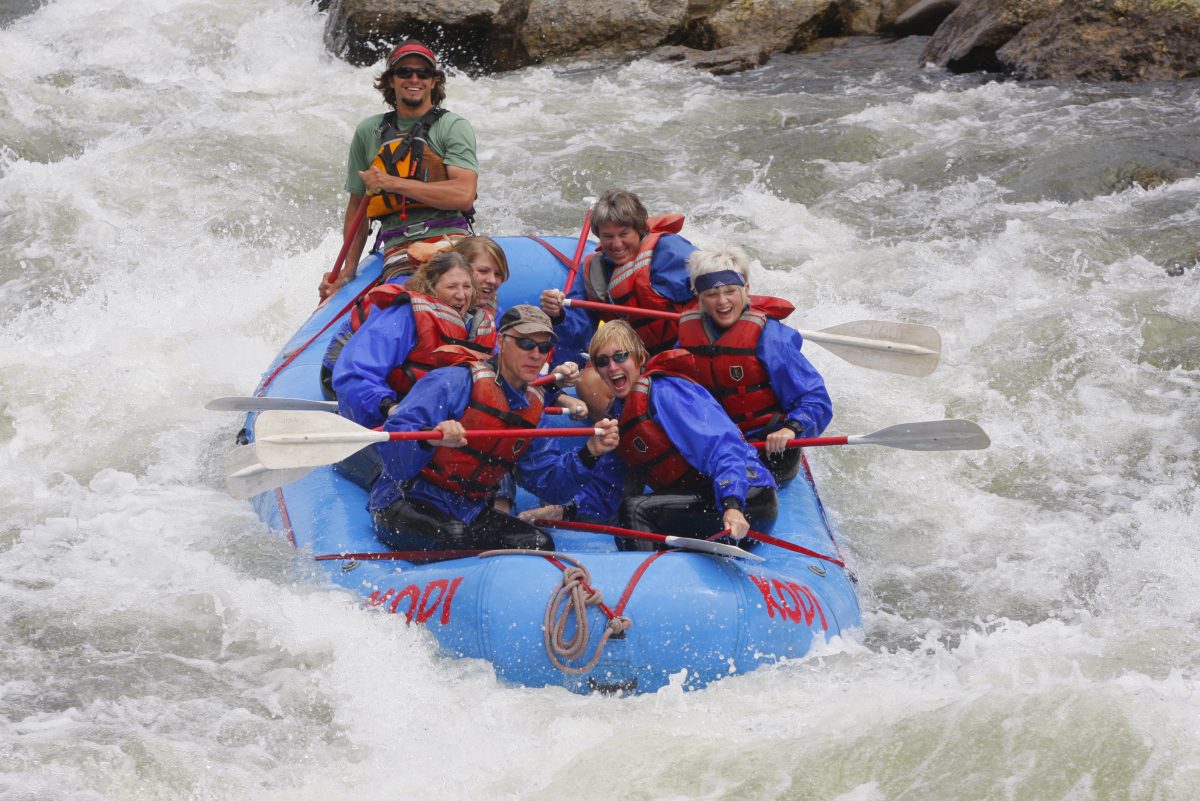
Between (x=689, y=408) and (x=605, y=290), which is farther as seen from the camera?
(x=605, y=290)

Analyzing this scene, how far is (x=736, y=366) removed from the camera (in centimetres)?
440

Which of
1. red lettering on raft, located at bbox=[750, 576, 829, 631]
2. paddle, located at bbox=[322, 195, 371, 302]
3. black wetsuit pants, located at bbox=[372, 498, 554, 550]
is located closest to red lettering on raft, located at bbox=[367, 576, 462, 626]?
black wetsuit pants, located at bbox=[372, 498, 554, 550]

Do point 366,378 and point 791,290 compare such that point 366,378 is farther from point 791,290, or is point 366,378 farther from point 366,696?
point 791,290

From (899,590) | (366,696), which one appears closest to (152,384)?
(366,696)

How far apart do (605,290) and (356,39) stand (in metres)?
6.60

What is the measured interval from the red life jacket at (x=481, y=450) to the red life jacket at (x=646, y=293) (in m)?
1.26


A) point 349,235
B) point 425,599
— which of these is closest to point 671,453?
point 425,599

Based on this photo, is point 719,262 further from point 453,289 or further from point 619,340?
point 453,289

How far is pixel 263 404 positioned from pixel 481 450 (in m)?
1.11

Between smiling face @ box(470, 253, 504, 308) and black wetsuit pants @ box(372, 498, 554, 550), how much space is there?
813 millimetres

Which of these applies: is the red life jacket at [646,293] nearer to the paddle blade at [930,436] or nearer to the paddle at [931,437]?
the paddle at [931,437]

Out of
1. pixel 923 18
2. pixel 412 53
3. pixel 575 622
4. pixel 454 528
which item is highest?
pixel 412 53

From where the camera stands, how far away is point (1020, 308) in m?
7.04

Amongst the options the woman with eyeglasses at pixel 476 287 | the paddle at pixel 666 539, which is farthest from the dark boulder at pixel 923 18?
the paddle at pixel 666 539
